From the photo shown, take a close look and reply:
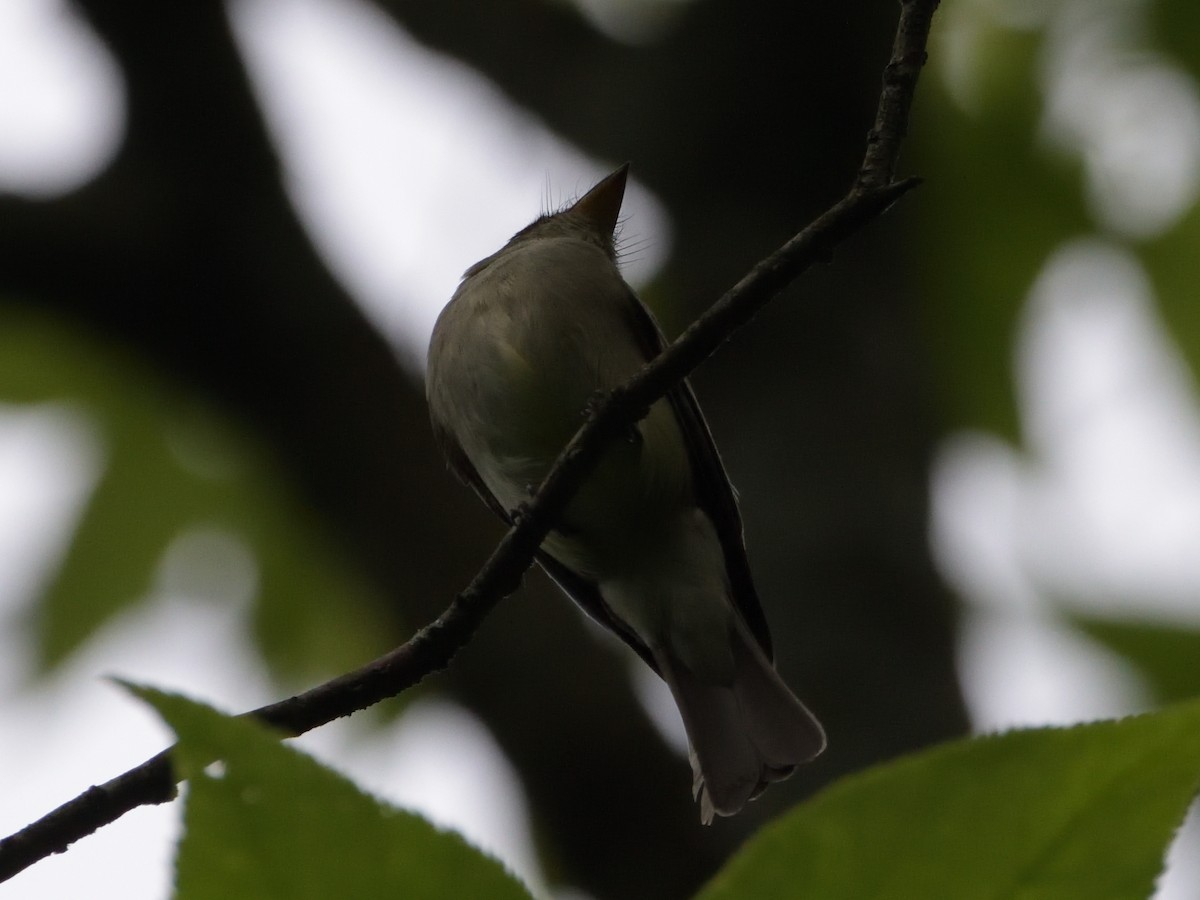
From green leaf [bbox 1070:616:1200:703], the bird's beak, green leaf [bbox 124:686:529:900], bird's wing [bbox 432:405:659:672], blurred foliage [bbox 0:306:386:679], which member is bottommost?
blurred foliage [bbox 0:306:386:679]

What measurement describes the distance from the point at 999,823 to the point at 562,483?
1.78 meters

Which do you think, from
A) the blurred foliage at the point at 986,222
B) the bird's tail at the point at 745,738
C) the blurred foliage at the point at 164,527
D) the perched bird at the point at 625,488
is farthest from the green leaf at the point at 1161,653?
the blurred foliage at the point at 164,527

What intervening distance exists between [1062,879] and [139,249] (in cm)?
493

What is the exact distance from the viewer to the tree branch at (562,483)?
203 cm

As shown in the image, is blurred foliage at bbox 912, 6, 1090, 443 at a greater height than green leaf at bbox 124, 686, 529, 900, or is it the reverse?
green leaf at bbox 124, 686, 529, 900

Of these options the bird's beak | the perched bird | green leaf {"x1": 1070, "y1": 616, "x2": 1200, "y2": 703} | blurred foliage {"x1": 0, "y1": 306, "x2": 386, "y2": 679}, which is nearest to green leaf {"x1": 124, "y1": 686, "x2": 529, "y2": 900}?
the perched bird

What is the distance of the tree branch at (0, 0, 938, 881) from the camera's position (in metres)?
2.03

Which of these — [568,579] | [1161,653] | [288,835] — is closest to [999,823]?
[288,835]

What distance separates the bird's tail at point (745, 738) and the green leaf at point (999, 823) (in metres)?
2.98

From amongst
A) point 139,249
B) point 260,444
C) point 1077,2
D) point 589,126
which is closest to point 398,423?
point 260,444

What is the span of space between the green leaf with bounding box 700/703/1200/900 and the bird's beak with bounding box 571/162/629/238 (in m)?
4.57

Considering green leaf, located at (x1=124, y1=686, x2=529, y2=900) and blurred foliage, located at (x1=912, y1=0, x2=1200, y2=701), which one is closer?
green leaf, located at (x1=124, y1=686, x2=529, y2=900)

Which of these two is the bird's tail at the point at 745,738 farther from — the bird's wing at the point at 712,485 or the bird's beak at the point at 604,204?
the bird's beak at the point at 604,204

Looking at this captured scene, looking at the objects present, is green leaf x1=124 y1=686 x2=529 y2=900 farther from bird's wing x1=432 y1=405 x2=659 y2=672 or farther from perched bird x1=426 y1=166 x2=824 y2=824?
bird's wing x1=432 y1=405 x2=659 y2=672
